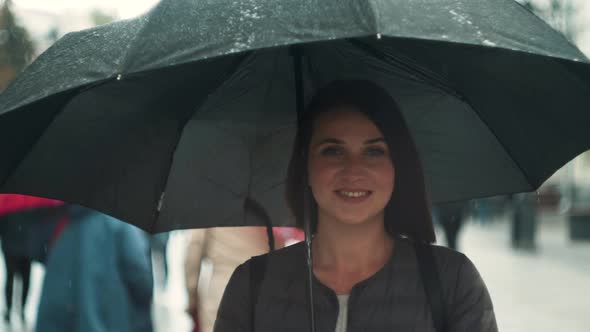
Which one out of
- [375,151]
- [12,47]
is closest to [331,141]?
[375,151]

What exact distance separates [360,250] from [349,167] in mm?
286

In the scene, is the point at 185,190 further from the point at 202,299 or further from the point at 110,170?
the point at 202,299

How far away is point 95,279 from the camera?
340 cm

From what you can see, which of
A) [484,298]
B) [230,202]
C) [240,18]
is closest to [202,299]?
[230,202]

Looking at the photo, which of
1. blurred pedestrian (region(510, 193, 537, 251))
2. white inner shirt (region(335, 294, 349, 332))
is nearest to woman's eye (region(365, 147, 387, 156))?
white inner shirt (region(335, 294, 349, 332))

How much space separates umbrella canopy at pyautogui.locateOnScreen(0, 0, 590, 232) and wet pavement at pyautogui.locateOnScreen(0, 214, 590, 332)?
223cm

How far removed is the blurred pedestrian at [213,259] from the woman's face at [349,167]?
1732 millimetres

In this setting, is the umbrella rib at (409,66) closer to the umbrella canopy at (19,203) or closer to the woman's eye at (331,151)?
the woman's eye at (331,151)

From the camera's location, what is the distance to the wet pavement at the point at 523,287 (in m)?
7.84

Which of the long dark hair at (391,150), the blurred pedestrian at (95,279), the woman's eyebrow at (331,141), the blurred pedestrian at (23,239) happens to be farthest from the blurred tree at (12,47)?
the woman's eyebrow at (331,141)

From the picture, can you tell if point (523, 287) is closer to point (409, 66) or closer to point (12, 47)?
point (12, 47)

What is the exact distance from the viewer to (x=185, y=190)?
9.11ft

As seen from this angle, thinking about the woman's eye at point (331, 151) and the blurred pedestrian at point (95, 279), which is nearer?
the woman's eye at point (331, 151)

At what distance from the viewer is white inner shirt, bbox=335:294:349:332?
7.20ft
